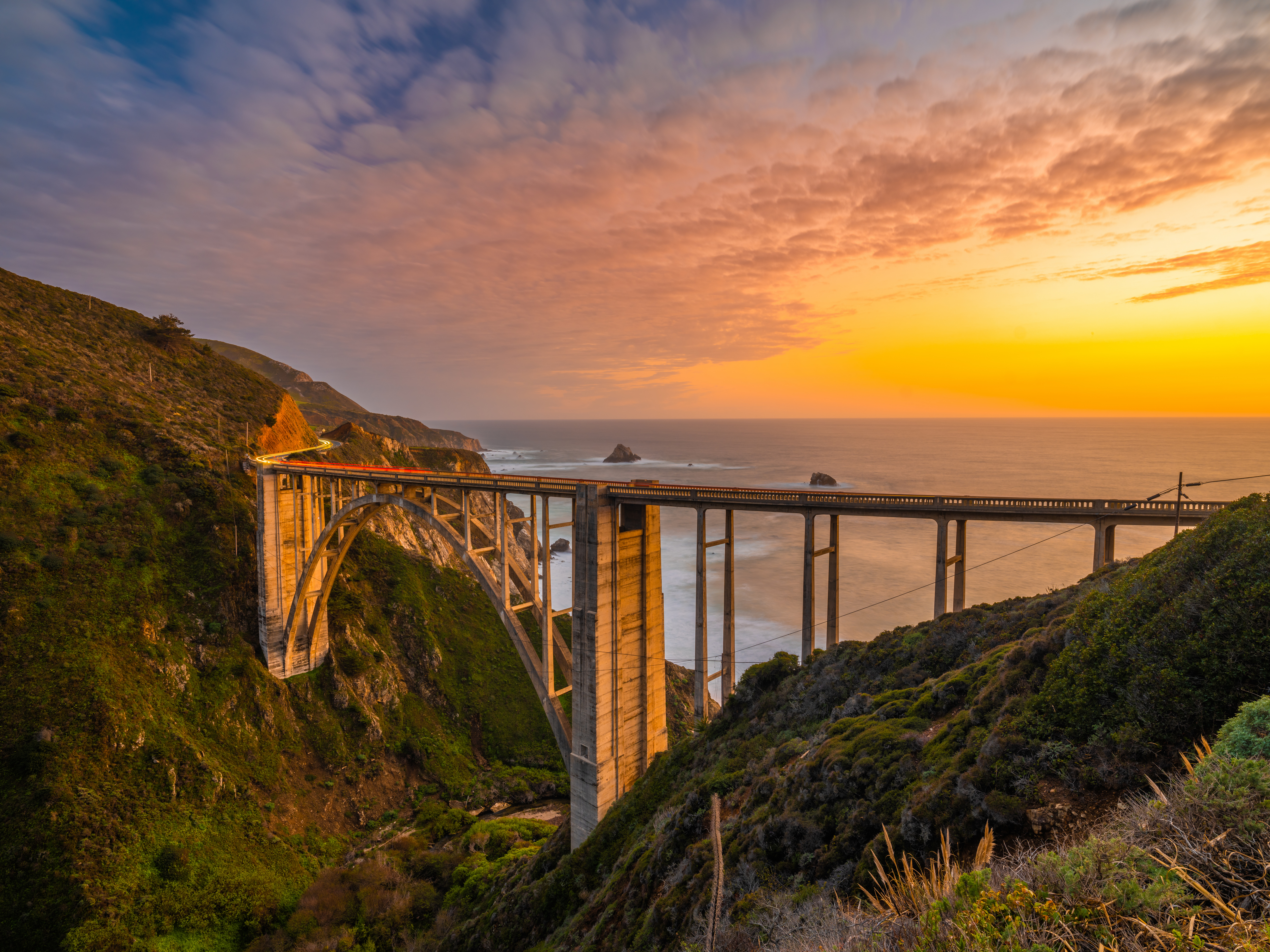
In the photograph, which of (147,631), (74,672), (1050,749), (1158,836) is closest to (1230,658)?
(1050,749)

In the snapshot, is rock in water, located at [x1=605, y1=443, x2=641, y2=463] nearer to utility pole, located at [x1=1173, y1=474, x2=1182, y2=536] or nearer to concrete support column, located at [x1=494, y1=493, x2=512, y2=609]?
concrete support column, located at [x1=494, y1=493, x2=512, y2=609]

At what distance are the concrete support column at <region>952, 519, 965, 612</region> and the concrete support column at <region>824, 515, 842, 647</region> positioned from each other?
353 centimetres

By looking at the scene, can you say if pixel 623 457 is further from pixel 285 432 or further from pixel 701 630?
pixel 701 630

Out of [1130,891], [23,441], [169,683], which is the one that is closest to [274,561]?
[169,683]

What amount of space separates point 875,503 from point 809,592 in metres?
3.69

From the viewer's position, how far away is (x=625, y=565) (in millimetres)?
23156

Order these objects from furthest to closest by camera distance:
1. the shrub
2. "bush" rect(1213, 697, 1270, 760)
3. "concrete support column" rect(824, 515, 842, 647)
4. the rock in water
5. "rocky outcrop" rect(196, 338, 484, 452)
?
the rock in water
"rocky outcrop" rect(196, 338, 484, 452)
the shrub
"concrete support column" rect(824, 515, 842, 647)
"bush" rect(1213, 697, 1270, 760)

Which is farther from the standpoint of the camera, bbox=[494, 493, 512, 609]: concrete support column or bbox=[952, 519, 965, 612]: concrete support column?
bbox=[494, 493, 512, 609]: concrete support column

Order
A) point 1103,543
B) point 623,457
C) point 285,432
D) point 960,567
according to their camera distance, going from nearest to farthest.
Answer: point 1103,543, point 960,567, point 285,432, point 623,457

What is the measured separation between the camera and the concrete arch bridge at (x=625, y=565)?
55.7 feet

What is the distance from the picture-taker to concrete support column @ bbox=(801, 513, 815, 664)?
18531 mm

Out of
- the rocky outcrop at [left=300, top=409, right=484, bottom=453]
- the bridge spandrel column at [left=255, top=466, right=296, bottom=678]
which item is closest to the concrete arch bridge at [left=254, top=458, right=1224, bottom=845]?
the bridge spandrel column at [left=255, top=466, right=296, bottom=678]

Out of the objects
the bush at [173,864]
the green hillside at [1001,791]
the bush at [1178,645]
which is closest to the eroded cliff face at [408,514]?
the green hillside at [1001,791]

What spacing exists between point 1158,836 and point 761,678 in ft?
48.2
